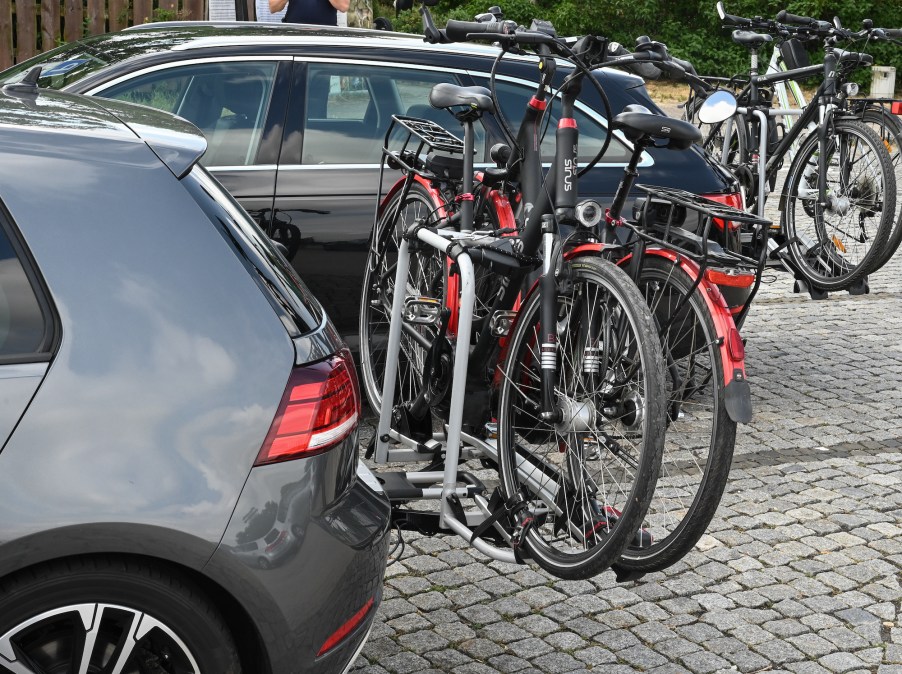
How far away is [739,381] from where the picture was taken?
11.3 ft

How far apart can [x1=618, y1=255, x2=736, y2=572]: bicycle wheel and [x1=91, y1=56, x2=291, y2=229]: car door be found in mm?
2258

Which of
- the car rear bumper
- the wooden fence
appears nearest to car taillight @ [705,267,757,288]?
the car rear bumper

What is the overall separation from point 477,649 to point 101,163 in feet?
6.19

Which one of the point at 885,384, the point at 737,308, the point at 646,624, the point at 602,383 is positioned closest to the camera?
the point at 602,383

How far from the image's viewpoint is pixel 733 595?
14.1 ft

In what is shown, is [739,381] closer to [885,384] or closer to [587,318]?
[587,318]

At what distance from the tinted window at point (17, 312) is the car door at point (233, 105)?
281 centimetres

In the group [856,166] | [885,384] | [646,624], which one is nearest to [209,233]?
[646,624]

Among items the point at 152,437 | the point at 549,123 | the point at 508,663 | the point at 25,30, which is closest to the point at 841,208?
the point at 549,123

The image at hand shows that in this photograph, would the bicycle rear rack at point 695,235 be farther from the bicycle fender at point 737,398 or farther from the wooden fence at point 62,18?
the wooden fence at point 62,18

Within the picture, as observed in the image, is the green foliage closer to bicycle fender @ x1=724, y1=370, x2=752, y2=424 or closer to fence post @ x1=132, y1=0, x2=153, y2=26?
fence post @ x1=132, y1=0, x2=153, y2=26

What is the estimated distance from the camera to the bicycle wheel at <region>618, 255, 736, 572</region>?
3494 millimetres

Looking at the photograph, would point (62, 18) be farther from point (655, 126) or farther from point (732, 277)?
point (655, 126)

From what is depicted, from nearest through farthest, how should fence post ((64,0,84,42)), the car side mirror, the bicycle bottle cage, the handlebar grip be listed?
the handlebar grip < the car side mirror < the bicycle bottle cage < fence post ((64,0,84,42))
